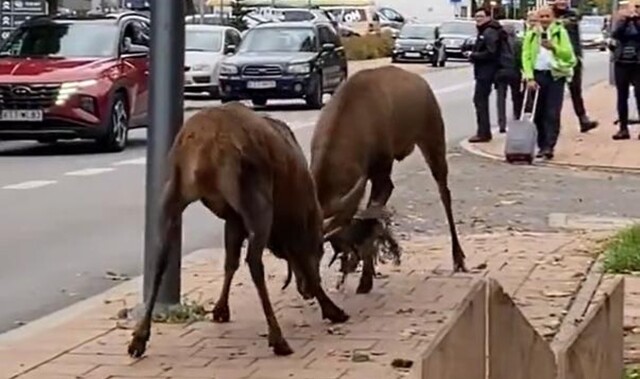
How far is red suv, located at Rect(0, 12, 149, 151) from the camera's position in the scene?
22469 millimetres

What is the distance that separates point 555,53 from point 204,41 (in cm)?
1738

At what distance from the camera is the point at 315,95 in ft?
110

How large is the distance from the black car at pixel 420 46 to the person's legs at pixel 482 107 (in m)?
34.6

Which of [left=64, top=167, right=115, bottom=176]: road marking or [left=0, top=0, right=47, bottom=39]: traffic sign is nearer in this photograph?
[left=64, top=167, right=115, bottom=176]: road marking

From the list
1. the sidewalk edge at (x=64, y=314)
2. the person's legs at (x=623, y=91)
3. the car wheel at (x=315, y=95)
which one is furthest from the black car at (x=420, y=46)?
the sidewalk edge at (x=64, y=314)

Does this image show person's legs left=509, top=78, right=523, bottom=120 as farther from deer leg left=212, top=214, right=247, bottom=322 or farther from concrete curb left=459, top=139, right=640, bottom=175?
deer leg left=212, top=214, right=247, bottom=322

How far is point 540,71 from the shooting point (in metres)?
21.2

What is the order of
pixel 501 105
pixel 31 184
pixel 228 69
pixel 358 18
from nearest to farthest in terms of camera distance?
pixel 31 184 → pixel 501 105 → pixel 228 69 → pixel 358 18

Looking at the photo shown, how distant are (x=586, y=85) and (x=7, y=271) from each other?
33.4 m

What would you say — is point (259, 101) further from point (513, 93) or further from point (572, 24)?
point (572, 24)

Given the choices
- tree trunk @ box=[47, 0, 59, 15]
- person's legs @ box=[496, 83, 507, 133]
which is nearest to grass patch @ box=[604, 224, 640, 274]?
person's legs @ box=[496, 83, 507, 133]

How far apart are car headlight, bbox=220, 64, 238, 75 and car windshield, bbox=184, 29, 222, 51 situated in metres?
3.16

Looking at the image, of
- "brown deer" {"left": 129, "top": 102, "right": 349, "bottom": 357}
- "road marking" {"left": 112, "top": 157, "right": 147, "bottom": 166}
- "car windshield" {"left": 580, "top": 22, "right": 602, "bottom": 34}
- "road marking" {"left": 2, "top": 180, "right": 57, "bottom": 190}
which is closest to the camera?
"brown deer" {"left": 129, "top": 102, "right": 349, "bottom": 357}

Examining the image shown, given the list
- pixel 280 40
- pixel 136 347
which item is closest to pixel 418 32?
pixel 280 40
